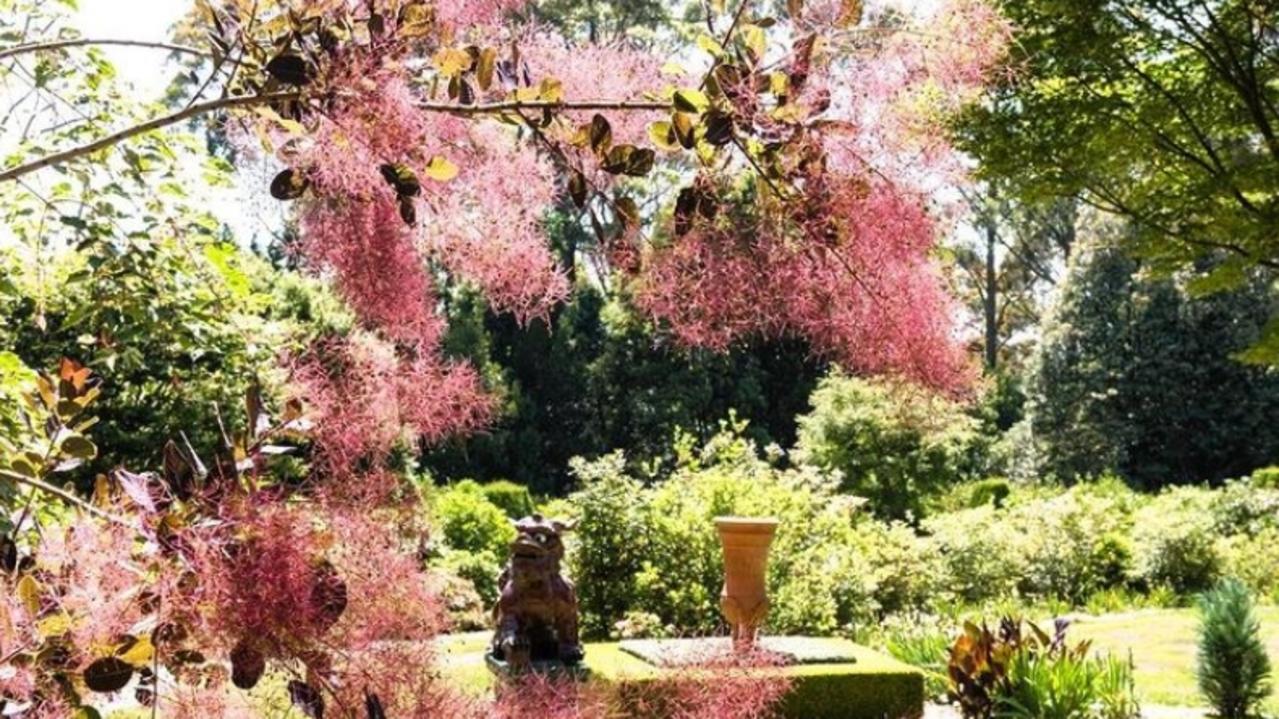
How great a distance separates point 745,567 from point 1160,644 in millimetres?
4275

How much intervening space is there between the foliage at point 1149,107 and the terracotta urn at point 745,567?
3368mm

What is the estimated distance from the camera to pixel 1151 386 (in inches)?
853

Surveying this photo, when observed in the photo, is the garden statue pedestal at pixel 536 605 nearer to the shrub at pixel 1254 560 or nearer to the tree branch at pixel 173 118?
the tree branch at pixel 173 118

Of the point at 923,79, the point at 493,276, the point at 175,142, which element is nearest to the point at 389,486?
the point at 493,276

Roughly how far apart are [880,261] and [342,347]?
527mm

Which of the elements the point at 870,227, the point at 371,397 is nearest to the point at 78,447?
the point at 371,397

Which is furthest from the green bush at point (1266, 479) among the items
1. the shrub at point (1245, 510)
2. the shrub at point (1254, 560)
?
the shrub at point (1254, 560)

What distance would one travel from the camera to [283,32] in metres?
1.28

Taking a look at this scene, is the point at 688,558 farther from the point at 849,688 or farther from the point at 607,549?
the point at 849,688

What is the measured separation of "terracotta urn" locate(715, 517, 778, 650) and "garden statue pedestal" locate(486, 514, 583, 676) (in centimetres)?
162

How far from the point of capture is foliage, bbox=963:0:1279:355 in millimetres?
8930

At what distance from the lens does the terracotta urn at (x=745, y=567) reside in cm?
735

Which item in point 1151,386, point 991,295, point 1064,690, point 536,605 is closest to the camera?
point 536,605

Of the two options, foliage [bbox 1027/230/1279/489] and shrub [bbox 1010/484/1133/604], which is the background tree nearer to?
foliage [bbox 1027/230/1279/489]
